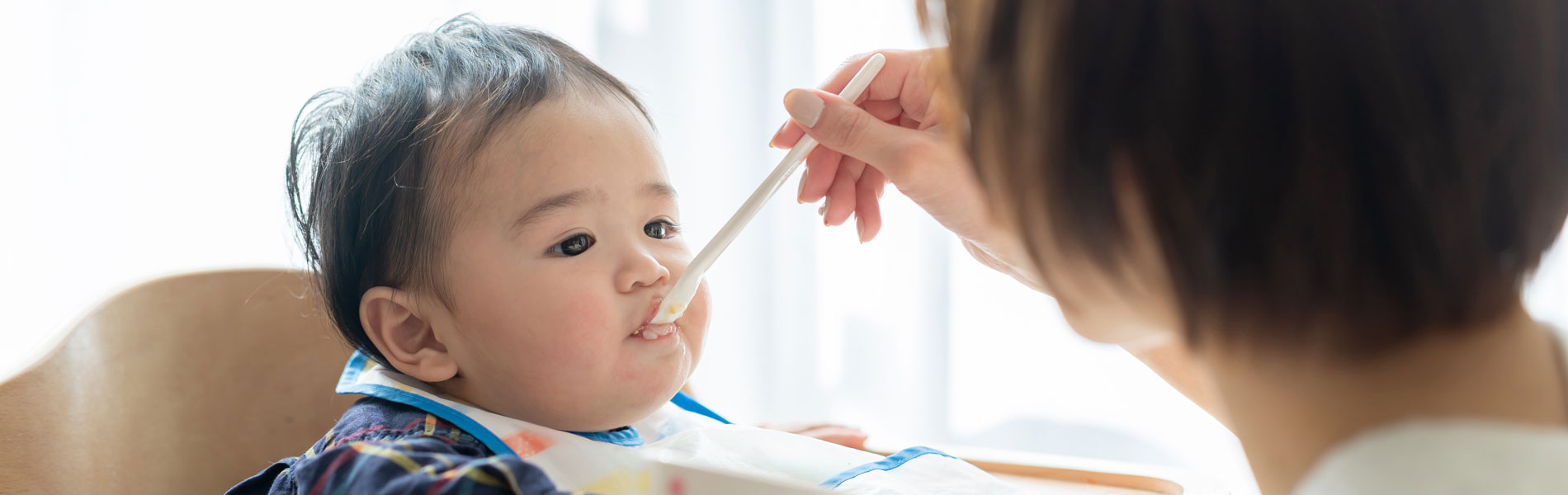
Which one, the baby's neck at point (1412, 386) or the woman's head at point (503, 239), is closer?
the baby's neck at point (1412, 386)

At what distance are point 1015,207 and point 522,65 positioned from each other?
489 mm

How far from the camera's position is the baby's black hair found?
2.55ft

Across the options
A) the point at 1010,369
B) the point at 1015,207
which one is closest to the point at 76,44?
the point at 1015,207

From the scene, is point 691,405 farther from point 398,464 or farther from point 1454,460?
point 1454,460

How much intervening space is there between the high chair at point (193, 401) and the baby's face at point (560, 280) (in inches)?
11.9

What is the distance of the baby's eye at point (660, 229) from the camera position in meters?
0.84

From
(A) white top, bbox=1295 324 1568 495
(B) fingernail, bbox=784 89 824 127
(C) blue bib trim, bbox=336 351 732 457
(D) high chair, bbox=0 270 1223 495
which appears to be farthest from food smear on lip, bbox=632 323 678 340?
(A) white top, bbox=1295 324 1568 495

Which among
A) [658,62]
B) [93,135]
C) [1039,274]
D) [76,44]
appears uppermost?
[658,62]

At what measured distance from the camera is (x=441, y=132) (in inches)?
30.6

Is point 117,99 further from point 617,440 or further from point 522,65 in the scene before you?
point 617,440

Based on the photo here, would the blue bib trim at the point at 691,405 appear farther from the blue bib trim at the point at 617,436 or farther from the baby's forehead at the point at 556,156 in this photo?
the baby's forehead at the point at 556,156

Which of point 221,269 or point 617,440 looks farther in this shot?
point 221,269

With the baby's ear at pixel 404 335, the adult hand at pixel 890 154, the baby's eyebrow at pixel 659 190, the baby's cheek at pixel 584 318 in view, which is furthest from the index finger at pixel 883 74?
the baby's ear at pixel 404 335

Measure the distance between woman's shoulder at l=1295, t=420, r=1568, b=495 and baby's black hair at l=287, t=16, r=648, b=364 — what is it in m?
0.63
